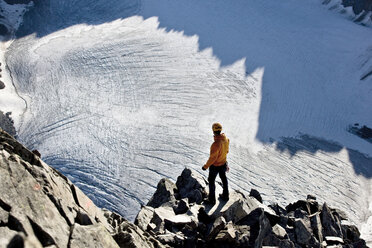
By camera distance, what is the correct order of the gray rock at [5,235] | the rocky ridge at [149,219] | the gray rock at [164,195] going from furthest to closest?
the gray rock at [164,195], the rocky ridge at [149,219], the gray rock at [5,235]

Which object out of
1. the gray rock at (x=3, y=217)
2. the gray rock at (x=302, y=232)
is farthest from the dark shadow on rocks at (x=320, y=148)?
the gray rock at (x=3, y=217)

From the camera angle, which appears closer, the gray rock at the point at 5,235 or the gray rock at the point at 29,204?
the gray rock at the point at 5,235

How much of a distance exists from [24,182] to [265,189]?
15.1 m

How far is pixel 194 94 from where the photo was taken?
1109 inches

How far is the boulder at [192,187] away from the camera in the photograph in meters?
12.3

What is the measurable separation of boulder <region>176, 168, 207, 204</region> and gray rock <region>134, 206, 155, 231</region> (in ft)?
4.42

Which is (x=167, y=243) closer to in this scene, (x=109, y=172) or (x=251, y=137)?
(x=109, y=172)

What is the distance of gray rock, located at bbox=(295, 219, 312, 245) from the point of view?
1173 cm

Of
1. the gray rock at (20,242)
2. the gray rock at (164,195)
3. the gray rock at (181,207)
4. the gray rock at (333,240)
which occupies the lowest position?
the gray rock at (164,195)

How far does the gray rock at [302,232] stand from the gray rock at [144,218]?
162 inches

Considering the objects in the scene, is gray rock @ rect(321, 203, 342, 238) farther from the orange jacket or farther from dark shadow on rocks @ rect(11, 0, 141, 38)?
dark shadow on rocks @ rect(11, 0, 141, 38)

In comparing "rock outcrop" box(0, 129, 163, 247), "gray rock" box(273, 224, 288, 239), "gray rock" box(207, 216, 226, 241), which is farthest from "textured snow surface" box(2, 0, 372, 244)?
"rock outcrop" box(0, 129, 163, 247)

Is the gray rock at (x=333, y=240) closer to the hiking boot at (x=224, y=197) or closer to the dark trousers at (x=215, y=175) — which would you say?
the hiking boot at (x=224, y=197)

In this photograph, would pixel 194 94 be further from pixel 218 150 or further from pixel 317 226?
pixel 218 150
